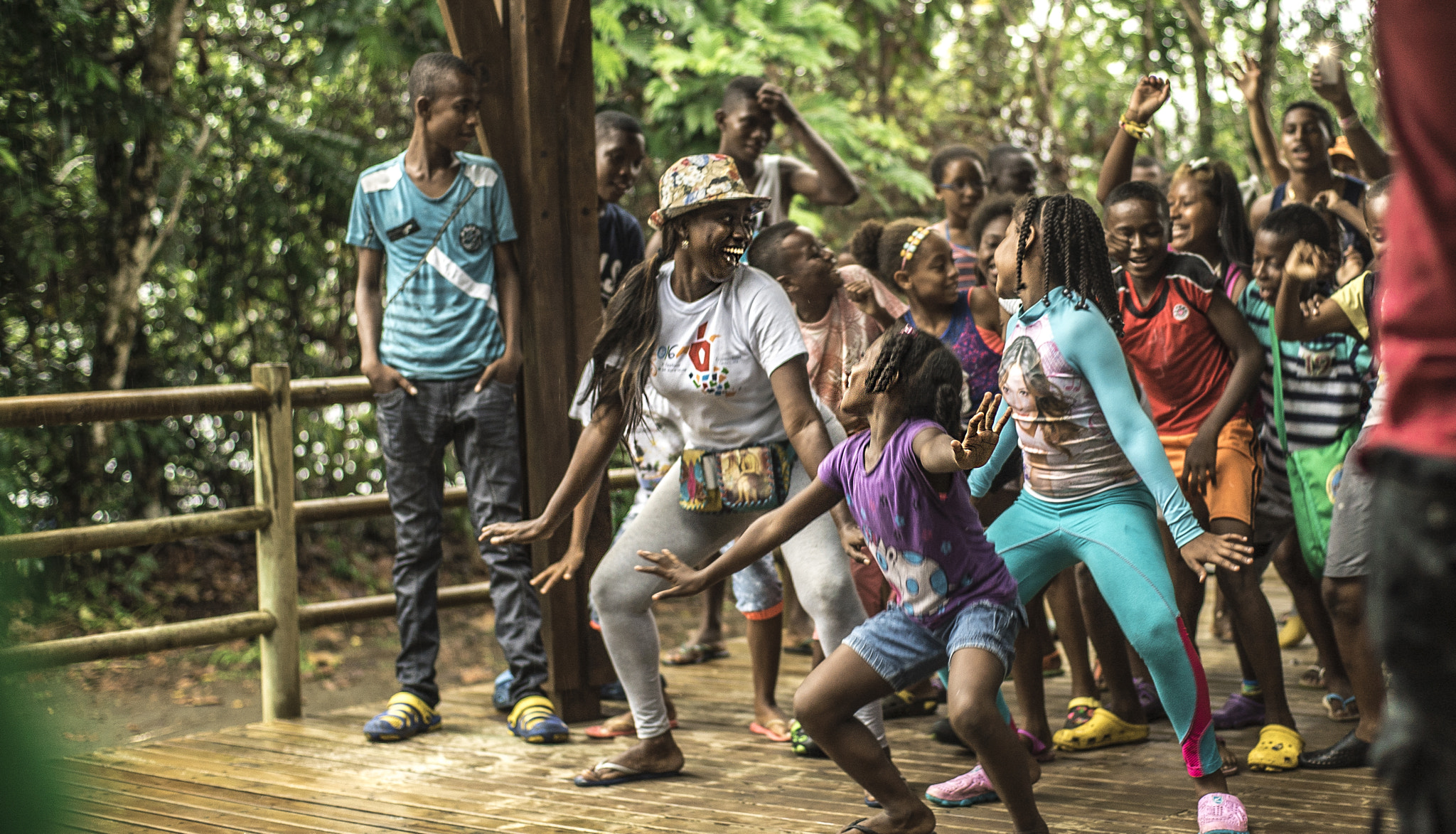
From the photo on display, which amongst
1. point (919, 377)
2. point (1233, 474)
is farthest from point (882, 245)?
point (919, 377)

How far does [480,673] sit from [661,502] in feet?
14.0

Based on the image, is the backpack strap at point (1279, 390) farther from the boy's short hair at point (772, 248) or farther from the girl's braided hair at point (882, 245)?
the boy's short hair at point (772, 248)

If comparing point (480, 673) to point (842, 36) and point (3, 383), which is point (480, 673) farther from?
point (842, 36)

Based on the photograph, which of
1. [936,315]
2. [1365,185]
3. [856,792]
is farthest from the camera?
[1365,185]

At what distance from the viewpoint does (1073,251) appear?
3447 mm

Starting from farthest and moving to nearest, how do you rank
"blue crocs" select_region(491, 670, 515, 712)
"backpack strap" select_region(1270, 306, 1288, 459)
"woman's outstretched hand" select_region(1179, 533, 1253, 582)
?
"blue crocs" select_region(491, 670, 515, 712) < "backpack strap" select_region(1270, 306, 1288, 459) < "woman's outstretched hand" select_region(1179, 533, 1253, 582)

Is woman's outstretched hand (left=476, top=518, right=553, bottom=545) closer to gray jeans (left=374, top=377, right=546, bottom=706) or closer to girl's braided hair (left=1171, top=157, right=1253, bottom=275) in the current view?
gray jeans (left=374, top=377, right=546, bottom=706)

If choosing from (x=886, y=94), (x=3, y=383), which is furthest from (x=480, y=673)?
(x=886, y=94)

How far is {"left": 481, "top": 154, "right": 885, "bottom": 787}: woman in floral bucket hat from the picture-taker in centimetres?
375

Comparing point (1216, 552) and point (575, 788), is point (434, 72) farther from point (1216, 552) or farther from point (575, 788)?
point (1216, 552)

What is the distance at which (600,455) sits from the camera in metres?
3.87

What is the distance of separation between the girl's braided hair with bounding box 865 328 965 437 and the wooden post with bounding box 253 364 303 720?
2.83 meters

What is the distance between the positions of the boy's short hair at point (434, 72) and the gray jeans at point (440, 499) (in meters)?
1.06

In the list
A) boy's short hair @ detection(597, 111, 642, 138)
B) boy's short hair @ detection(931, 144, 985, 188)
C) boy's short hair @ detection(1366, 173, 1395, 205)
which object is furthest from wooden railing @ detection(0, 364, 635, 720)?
boy's short hair @ detection(1366, 173, 1395, 205)
